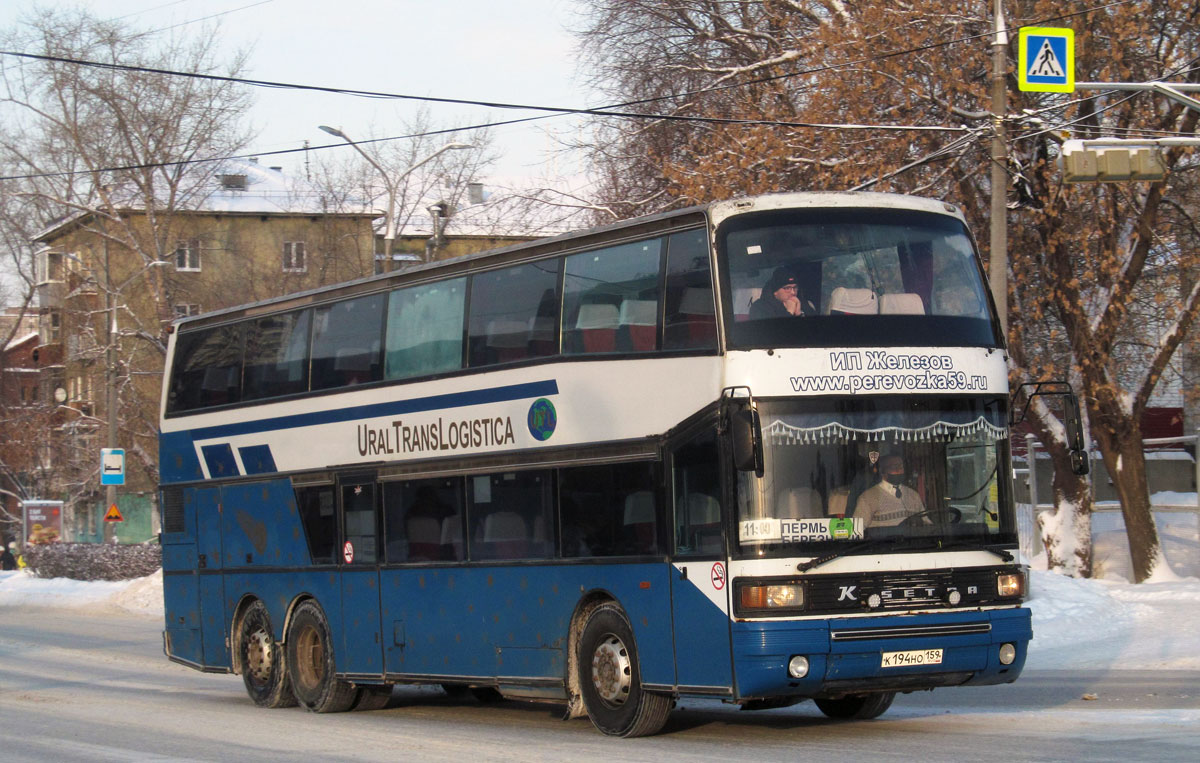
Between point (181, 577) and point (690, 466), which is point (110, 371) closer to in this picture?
point (181, 577)

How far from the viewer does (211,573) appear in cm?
1744

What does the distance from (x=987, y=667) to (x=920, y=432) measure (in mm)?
1704

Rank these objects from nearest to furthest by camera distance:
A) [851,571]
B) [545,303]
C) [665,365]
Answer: [851,571], [665,365], [545,303]

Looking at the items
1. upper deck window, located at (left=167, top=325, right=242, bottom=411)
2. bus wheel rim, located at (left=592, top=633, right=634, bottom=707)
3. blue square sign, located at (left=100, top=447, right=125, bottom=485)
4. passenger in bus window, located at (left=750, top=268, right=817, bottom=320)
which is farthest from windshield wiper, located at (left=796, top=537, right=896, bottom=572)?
blue square sign, located at (left=100, top=447, right=125, bottom=485)

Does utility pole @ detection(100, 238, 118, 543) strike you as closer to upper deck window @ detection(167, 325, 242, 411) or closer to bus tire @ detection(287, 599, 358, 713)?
upper deck window @ detection(167, 325, 242, 411)

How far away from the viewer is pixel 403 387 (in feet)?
47.0

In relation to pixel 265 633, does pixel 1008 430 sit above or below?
above

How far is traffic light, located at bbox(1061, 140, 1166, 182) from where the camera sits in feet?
58.6

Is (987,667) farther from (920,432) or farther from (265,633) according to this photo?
(265,633)

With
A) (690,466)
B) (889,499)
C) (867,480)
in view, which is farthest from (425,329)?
(889,499)

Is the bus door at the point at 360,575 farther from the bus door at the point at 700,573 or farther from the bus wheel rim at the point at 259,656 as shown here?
the bus door at the point at 700,573

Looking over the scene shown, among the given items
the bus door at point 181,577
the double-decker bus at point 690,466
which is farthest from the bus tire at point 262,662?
the double-decker bus at point 690,466

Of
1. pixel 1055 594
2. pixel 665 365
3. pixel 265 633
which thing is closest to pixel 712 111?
pixel 1055 594

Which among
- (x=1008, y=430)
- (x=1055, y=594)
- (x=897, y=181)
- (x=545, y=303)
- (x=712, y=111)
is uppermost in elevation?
(x=712, y=111)
